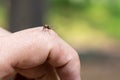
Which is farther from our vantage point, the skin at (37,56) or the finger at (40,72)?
the finger at (40,72)

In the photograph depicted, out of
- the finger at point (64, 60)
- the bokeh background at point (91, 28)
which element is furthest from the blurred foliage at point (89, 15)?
the finger at point (64, 60)

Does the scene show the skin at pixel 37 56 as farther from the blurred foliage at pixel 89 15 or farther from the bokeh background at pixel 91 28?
the blurred foliage at pixel 89 15

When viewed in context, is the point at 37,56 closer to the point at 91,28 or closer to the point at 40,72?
the point at 40,72

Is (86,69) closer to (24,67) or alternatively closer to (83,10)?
(83,10)

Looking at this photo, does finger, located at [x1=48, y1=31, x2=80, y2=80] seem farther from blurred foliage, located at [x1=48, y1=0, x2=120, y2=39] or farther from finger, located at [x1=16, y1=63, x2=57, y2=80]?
blurred foliage, located at [x1=48, y1=0, x2=120, y2=39]

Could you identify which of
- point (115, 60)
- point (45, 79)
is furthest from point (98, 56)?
point (45, 79)

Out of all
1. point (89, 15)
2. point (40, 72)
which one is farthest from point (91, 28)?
point (40, 72)

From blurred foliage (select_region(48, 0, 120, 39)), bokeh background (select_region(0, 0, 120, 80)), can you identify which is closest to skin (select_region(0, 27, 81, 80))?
bokeh background (select_region(0, 0, 120, 80))
